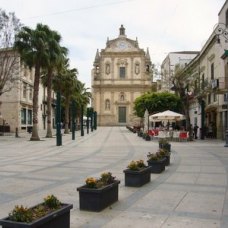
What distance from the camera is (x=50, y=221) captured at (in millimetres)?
5535

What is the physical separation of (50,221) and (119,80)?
88.2 m

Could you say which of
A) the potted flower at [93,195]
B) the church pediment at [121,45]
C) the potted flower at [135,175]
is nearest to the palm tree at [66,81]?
the potted flower at [135,175]

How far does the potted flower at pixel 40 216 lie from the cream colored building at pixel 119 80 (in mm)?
85611

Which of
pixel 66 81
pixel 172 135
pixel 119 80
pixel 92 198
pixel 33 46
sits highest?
pixel 119 80

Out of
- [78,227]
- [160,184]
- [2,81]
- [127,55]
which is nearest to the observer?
[78,227]

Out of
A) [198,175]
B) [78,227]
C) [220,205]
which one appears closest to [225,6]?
[198,175]

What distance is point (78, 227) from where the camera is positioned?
6438mm

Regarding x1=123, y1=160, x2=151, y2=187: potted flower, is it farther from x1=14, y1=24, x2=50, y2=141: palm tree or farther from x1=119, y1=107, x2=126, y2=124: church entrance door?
x1=119, y1=107, x2=126, y2=124: church entrance door

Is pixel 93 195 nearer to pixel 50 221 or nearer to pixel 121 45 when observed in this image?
pixel 50 221

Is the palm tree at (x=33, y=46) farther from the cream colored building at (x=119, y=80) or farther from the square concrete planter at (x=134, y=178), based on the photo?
the cream colored building at (x=119, y=80)

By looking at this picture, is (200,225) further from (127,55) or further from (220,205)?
(127,55)

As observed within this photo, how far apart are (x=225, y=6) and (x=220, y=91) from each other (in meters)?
7.62

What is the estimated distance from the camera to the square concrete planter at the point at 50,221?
509 centimetres

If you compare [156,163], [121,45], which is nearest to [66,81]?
[156,163]
